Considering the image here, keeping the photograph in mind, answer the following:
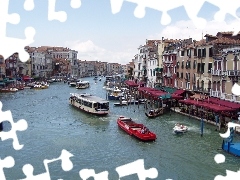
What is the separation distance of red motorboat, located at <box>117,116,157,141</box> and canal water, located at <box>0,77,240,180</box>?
25cm

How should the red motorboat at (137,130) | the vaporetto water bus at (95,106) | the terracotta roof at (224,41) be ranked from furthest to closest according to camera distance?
the vaporetto water bus at (95,106)
the terracotta roof at (224,41)
the red motorboat at (137,130)

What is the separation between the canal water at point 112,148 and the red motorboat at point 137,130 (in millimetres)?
254

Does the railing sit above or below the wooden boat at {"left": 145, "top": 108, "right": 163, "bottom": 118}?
above

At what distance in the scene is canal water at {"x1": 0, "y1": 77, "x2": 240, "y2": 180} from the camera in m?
11.6

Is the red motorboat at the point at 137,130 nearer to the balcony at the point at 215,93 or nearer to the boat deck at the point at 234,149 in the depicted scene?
the boat deck at the point at 234,149

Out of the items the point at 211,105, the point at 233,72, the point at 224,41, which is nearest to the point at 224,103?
the point at 211,105

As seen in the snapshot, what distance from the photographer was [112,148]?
47.6 ft

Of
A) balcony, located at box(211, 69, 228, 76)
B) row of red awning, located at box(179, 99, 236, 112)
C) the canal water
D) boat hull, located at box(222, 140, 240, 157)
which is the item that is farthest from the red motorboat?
balcony, located at box(211, 69, 228, 76)

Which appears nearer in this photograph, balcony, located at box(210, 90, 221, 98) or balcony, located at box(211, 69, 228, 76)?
balcony, located at box(211, 69, 228, 76)

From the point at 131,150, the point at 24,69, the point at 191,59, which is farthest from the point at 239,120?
the point at 24,69

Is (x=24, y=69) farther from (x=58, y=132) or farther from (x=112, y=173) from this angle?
(x=112, y=173)

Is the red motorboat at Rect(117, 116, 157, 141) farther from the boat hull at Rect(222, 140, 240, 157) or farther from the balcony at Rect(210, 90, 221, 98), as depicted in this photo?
the balcony at Rect(210, 90, 221, 98)

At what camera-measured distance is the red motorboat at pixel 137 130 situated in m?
15.4

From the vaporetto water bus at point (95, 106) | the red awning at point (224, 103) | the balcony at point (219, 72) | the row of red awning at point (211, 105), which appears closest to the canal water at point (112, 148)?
the vaporetto water bus at point (95, 106)
